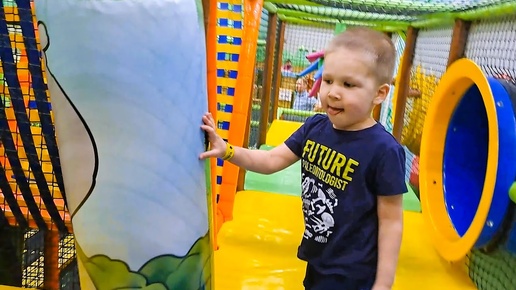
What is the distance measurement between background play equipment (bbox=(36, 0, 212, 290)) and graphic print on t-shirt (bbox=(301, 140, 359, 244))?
0.91 ft

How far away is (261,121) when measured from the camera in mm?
3449

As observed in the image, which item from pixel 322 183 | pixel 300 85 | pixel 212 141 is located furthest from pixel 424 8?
pixel 300 85

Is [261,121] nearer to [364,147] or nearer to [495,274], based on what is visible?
[495,274]

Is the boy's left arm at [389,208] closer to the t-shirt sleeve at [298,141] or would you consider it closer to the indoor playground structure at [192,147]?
the t-shirt sleeve at [298,141]

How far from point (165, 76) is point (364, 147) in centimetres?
42

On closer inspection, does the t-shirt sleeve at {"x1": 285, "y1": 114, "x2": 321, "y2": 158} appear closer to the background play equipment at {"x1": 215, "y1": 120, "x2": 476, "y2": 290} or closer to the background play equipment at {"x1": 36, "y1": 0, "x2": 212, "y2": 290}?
the background play equipment at {"x1": 36, "y1": 0, "x2": 212, "y2": 290}

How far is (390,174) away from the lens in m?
0.97

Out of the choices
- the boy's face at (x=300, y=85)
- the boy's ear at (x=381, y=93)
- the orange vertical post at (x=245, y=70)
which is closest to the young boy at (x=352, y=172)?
the boy's ear at (x=381, y=93)

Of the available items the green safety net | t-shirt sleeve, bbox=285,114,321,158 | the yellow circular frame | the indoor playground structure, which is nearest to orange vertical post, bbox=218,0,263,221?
the indoor playground structure

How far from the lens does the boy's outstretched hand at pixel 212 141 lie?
35.6 inches

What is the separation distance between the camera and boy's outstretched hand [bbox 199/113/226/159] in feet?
2.97

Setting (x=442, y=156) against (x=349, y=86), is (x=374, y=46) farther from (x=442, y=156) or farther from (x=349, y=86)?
(x=442, y=156)

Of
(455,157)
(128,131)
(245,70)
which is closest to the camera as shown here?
(128,131)

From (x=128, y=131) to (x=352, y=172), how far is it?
444 millimetres
